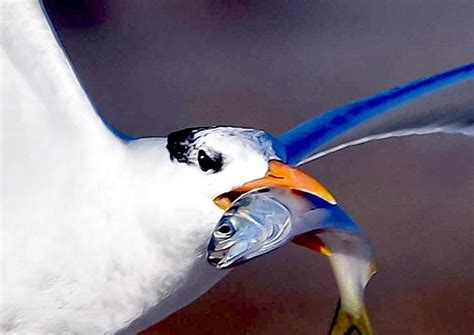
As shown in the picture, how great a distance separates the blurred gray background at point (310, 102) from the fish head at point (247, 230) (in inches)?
17.1

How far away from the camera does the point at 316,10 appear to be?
109 cm

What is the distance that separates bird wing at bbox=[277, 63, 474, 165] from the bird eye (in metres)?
0.08

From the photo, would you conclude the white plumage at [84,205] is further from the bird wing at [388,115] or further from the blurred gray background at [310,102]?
the blurred gray background at [310,102]

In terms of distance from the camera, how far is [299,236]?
46 cm

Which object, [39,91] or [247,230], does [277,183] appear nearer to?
[247,230]

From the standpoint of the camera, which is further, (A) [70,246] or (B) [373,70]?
(B) [373,70]

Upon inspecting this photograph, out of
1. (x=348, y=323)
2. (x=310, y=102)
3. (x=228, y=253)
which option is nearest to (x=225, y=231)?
(x=228, y=253)

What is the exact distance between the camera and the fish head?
0.41m

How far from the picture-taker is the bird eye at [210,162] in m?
0.42

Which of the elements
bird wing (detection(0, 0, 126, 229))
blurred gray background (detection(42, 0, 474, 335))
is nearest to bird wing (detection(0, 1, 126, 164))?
Answer: bird wing (detection(0, 0, 126, 229))

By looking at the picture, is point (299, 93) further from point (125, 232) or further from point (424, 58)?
point (125, 232)

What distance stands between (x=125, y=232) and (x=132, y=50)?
0.61 meters

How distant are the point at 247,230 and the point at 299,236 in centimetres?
5

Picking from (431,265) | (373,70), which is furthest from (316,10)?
(431,265)
